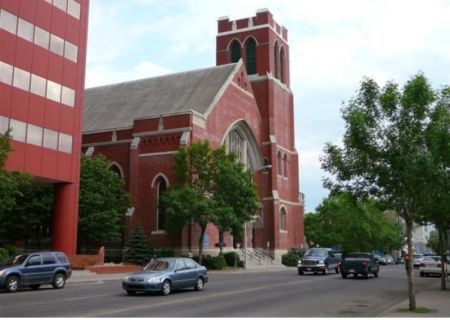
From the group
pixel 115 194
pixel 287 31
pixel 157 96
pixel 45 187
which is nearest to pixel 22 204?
pixel 45 187

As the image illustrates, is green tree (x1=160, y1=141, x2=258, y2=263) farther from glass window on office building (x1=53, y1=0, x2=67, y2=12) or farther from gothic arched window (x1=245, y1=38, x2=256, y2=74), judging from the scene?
gothic arched window (x1=245, y1=38, x2=256, y2=74)

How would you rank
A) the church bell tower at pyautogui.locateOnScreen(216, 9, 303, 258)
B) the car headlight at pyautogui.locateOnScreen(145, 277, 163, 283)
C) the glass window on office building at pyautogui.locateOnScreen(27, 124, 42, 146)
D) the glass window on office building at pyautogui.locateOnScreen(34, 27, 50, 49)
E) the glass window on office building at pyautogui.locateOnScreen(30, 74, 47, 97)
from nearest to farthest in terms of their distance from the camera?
the car headlight at pyautogui.locateOnScreen(145, 277, 163, 283), the glass window on office building at pyautogui.locateOnScreen(27, 124, 42, 146), the glass window on office building at pyautogui.locateOnScreen(30, 74, 47, 97), the glass window on office building at pyautogui.locateOnScreen(34, 27, 50, 49), the church bell tower at pyautogui.locateOnScreen(216, 9, 303, 258)

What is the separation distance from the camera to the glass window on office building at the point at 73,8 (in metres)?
38.8

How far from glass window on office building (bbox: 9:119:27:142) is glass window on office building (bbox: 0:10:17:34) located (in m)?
5.61

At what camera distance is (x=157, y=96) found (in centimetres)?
5956

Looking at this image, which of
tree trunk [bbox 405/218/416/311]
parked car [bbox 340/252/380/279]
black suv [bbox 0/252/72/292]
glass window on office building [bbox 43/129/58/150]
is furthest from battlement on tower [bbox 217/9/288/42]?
tree trunk [bbox 405/218/416/311]

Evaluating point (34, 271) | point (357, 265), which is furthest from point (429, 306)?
point (357, 265)

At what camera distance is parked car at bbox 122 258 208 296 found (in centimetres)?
1975

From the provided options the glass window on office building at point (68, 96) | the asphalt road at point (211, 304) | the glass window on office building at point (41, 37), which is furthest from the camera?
the glass window on office building at point (68, 96)

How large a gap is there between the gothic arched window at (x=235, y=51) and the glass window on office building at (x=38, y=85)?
3504 centimetres

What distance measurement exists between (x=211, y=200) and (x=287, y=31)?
36329mm

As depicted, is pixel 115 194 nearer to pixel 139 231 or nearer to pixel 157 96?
pixel 139 231

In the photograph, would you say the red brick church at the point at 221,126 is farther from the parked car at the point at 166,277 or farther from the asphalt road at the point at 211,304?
the asphalt road at the point at 211,304

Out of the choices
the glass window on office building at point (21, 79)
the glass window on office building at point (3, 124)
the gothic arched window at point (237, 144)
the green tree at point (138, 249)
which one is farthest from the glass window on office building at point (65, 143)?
the gothic arched window at point (237, 144)
